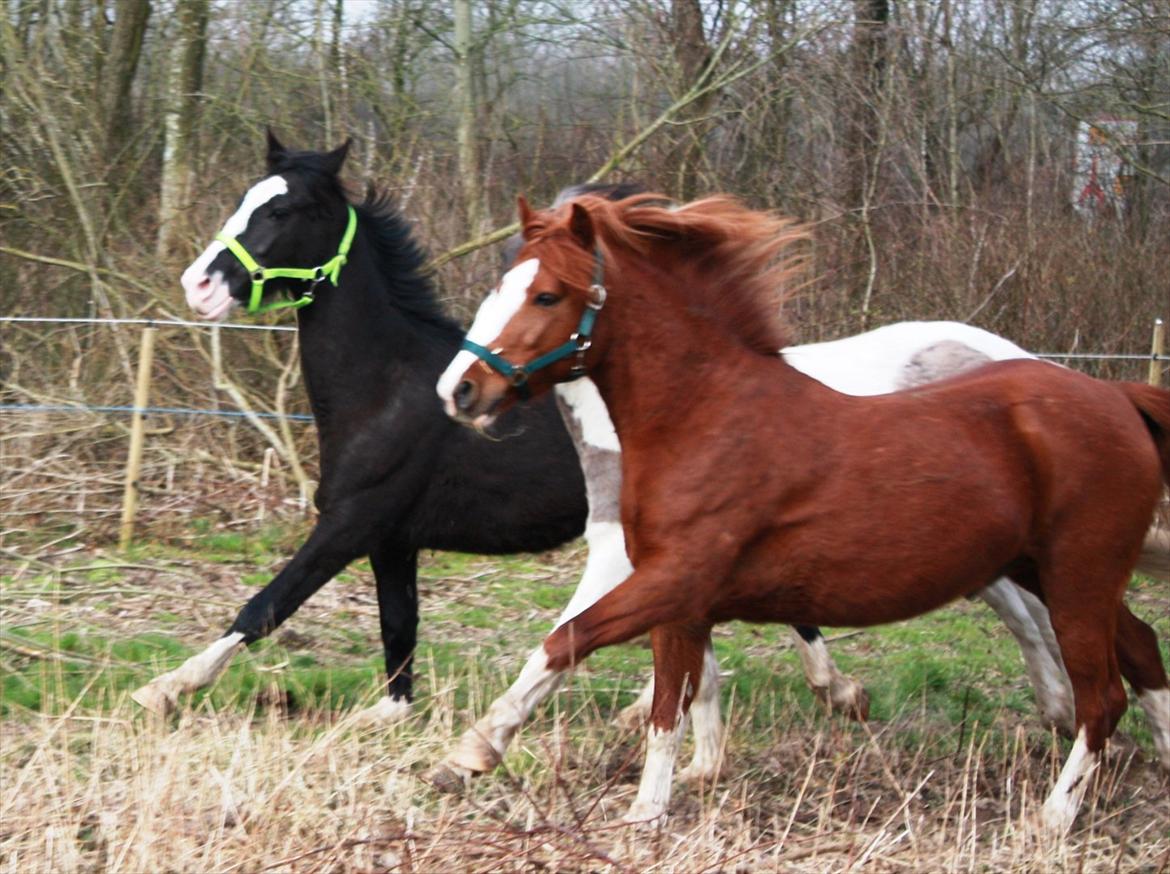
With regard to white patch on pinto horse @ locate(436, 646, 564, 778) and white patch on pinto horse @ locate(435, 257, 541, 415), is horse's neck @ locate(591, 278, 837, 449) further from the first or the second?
white patch on pinto horse @ locate(436, 646, 564, 778)

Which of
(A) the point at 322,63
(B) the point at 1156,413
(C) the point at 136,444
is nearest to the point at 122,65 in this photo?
(A) the point at 322,63

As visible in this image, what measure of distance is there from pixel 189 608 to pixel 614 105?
6.67 metres

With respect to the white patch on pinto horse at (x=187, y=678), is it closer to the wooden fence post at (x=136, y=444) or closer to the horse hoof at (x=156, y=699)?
the horse hoof at (x=156, y=699)

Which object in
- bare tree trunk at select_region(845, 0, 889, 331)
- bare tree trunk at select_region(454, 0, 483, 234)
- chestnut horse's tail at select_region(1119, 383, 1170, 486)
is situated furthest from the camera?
bare tree trunk at select_region(845, 0, 889, 331)

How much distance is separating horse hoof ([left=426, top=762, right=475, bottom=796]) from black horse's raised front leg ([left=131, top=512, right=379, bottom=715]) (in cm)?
123

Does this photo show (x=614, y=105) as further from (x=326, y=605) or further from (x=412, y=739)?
(x=412, y=739)

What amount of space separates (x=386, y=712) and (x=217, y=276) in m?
1.70

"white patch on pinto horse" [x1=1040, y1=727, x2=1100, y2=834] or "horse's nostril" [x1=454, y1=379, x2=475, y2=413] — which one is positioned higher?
"horse's nostril" [x1=454, y1=379, x2=475, y2=413]

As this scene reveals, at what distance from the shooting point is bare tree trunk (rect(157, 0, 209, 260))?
32.3 feet

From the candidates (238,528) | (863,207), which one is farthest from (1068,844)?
(863,207)

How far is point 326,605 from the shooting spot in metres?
7.25

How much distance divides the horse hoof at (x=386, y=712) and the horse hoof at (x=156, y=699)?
2.11 feet

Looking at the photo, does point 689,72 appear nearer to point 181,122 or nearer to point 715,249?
point 181,122

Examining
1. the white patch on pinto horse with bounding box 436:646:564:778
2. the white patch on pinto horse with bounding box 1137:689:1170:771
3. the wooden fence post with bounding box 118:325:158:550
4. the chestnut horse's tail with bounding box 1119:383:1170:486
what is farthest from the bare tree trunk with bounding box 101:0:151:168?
the white patch on pinto horse with bounding box 1137:689:1170:771
